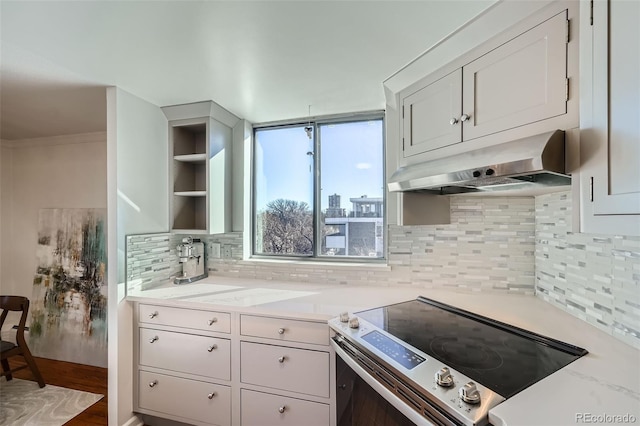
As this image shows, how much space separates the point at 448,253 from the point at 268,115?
175cm

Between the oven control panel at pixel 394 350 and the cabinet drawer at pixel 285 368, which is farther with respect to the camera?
the cabinet drawer at pixel 285 368

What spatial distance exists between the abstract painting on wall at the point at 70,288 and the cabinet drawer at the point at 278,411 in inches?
73.3

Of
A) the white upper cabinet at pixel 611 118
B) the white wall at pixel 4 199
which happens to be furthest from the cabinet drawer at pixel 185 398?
the white wall at pixel 4 199

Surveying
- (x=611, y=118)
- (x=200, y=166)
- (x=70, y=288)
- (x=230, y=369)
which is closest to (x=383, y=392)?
(x=230, y=369)

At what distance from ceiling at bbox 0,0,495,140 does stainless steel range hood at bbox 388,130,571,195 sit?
0.56 meters

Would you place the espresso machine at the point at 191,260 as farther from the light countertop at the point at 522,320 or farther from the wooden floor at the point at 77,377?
the wooden floor at the point at 77,377

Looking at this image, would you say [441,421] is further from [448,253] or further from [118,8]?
[118,8]

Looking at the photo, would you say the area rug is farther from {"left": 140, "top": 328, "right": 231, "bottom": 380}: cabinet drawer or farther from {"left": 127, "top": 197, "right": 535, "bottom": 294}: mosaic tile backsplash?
{"left": 127, "top": 197, "right": 535, "bottom": 294}: mosaic tile backsplash

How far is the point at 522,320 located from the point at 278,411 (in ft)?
4.44

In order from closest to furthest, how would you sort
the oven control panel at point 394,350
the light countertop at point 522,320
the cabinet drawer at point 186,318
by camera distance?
the light countertop at point 522,320 < the oven control panel at point 394,350 < the cabinet drawer at point 186,318

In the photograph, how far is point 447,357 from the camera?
101cm

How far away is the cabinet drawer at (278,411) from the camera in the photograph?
143 cm

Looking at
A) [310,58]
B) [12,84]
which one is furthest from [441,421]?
[12,84]

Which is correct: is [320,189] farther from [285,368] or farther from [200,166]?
[285,368]
